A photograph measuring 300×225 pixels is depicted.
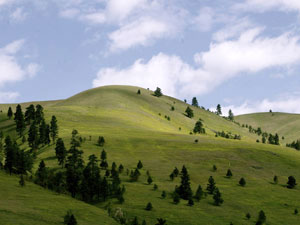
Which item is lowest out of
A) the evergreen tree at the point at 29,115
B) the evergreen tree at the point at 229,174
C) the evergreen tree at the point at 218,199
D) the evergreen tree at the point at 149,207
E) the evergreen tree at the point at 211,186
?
the evergreen tree at the point at 149,207

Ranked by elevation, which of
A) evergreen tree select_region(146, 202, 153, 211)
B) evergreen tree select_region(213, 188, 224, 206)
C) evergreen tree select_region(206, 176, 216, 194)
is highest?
evergreen tree select_region(206, 176, 216, 194)

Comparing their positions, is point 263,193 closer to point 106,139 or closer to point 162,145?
point 162,145

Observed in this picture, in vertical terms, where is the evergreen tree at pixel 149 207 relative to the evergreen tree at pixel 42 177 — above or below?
below

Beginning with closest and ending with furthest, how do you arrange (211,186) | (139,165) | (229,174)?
(211,186)
(139,165)
(229,174)

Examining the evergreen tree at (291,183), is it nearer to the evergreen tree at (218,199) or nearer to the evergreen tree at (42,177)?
the evergreen tree at (218,199)

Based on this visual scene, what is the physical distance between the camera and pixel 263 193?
296 feet

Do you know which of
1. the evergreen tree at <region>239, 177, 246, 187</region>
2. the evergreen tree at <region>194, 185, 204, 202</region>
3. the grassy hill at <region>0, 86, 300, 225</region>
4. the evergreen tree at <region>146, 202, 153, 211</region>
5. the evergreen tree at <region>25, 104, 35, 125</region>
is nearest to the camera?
the evergreen tree at <region>146, 202, 153, 211</region>

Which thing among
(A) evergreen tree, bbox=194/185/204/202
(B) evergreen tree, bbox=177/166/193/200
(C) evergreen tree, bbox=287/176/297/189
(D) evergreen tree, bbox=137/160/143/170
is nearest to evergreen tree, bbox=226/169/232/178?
(C) evergreen tree, bbox=287/176/297/189

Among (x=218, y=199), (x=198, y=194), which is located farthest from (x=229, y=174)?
(x=218, y=199)

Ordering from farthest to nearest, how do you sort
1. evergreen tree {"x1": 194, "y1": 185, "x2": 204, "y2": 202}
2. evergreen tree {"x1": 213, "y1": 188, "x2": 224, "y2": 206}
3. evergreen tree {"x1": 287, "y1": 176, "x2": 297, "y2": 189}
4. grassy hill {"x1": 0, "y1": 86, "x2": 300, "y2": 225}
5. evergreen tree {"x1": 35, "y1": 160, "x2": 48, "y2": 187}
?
evergreen tree {"x1": 287, "y1": 176, "x2": 297, "y2": 189}
evergreen tree {"x1": 35, "y1": 160, "x2": 48, "y2": 187}
evergreen tree {"x1": 194, "y1": 185, "x2": 204, "y2": 202}
evergreen tree {"x1": 213, "y1": 188, "x2": 224, "y2": 206}
grassy hill {"x1": 0, "y1": 86, "x2": 300, "y2": 225}

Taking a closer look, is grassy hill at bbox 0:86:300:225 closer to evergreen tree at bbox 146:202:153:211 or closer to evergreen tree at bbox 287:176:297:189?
evergreen tree at bbox 146:202:153:211

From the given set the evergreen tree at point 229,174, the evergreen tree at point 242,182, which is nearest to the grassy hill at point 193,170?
the evergreen tree at point 242,182

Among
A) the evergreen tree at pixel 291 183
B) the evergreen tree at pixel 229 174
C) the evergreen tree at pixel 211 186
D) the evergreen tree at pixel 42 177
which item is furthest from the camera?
the evergreen tree at pixel 229 174

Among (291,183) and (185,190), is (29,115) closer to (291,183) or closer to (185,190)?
(185,190)
